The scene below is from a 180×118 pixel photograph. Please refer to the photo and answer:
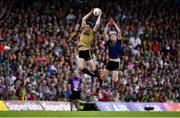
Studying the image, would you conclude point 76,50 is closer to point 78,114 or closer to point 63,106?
point 63,106

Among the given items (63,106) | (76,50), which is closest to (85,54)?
(63,106)

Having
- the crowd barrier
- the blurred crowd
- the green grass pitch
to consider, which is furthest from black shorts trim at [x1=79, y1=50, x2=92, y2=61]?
the blurred crowd

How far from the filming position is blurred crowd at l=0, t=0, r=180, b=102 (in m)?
27.1

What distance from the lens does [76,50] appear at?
2964 centimetres

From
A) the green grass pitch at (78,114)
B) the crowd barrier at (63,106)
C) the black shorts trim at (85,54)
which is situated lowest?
the crowd barrier at (63,106)

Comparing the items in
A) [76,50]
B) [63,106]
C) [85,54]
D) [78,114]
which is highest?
[85,54]

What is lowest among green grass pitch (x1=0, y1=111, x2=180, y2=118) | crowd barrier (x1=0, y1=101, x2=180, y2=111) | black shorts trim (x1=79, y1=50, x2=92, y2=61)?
crowd barrier (x1=0, y1=101, x2=180, y2=111)

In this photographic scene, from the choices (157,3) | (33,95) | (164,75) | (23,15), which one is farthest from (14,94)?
(157,3)

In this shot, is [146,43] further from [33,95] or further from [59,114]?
[59,114]

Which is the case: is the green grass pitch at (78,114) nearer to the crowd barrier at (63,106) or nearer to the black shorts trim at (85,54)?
the black shorts trim at (85,54)

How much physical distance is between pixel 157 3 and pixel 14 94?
12898mm

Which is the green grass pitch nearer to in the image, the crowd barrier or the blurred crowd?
the crowd barrier

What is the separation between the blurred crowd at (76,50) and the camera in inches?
1067

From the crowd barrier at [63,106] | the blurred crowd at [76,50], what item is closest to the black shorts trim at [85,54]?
the crowd barrier at [63,106]
